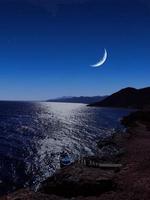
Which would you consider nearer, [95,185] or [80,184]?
[95,185]

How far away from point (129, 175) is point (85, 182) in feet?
21.0

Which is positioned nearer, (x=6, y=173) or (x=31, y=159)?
(x=6, y=173)

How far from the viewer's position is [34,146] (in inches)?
2729

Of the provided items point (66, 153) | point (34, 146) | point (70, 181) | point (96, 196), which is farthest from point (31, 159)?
point (96, 196)

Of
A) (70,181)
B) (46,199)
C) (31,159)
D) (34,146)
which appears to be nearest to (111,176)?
(70,181)

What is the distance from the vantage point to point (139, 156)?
4975 centimetres

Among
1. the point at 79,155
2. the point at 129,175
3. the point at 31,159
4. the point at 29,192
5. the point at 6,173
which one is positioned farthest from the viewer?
the point at 79,155

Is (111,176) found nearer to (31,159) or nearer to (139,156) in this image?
(139,156)

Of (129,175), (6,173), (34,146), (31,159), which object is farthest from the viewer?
(34,146)

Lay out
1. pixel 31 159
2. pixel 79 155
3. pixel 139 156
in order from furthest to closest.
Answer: pixel 79 155 → pixel 31 159 → pixel 139 156

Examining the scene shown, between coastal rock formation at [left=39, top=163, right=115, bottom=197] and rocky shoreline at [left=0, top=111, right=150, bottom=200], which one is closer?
rocky shoreline at [left=0, top=111, right=150, bottom=200]

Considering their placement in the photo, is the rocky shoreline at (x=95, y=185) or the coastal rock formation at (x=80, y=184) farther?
the coastal rock formation at (x=80, y=184)

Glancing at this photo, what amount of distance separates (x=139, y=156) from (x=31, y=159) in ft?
61.1

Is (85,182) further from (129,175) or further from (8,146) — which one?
(8,146)
